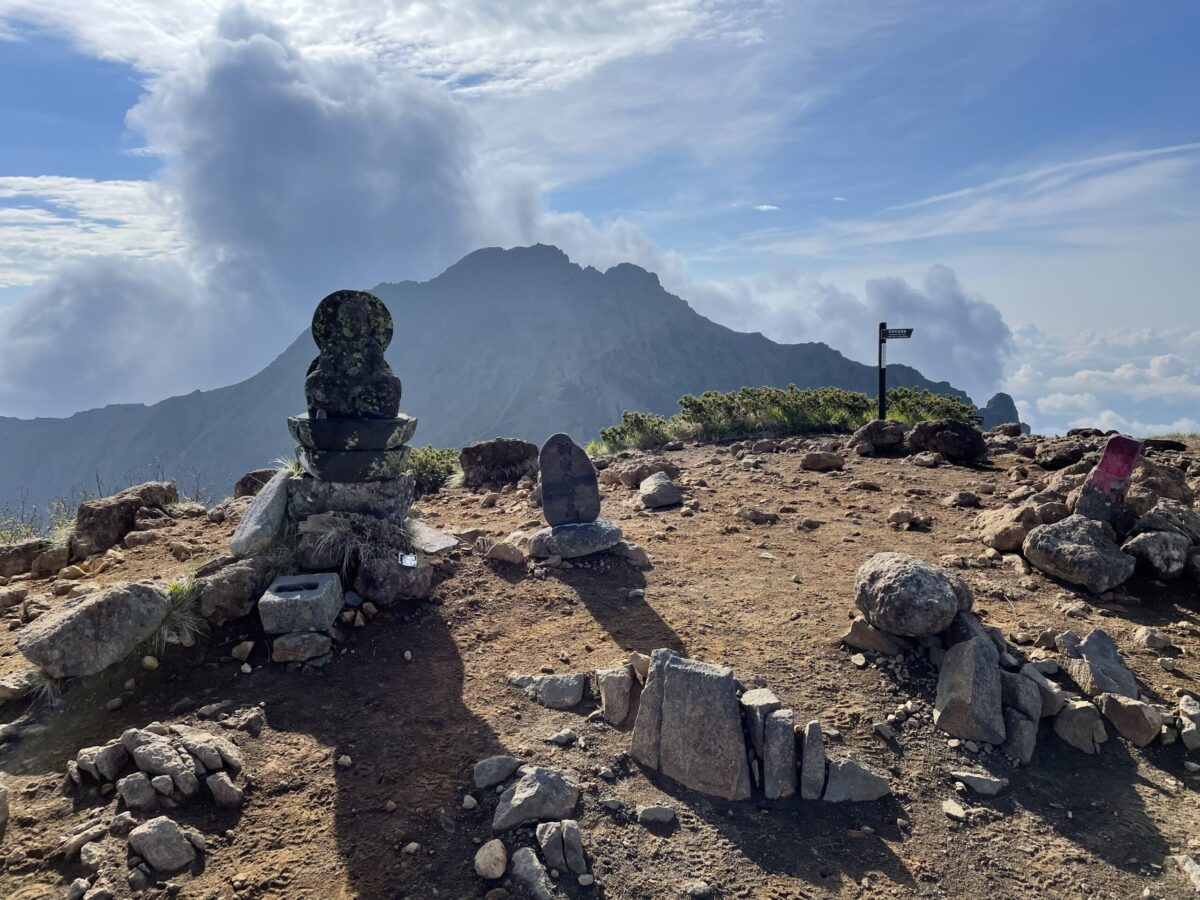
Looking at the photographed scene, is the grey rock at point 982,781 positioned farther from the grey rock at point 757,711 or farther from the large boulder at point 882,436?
the large boulder at point 882,436

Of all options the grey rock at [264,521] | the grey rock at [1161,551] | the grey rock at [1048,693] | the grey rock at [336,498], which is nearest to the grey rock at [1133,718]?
the grey rock at [1048,693]

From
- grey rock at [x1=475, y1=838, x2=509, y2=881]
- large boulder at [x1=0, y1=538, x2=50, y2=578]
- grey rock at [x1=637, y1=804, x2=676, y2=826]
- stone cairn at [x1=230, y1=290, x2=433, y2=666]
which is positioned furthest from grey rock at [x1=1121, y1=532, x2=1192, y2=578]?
large boulder at [x1=0, y1=538, x2=50, y2=578]

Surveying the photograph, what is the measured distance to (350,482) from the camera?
6707 mm

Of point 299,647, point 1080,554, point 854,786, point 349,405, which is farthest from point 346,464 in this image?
point 1080,554

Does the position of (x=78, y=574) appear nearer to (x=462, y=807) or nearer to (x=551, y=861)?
(x=462, y=807)

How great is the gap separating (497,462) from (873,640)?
817 cm

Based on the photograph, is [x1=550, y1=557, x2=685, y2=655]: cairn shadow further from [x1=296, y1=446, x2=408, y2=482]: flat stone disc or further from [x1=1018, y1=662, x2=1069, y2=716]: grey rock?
[x1=1018, y1=662, x2=1069, y2=716]: grey rock

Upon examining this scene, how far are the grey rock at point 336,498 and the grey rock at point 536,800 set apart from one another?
3.39 metres

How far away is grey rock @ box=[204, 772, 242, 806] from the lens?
4.07 m

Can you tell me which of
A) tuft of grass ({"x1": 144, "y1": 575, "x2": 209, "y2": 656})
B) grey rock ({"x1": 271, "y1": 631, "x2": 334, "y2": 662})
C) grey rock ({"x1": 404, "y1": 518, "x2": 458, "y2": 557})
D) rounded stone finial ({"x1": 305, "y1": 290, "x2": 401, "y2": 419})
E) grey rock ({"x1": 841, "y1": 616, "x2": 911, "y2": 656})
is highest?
rounded stone finial ({"x1": 305, "y1": 290, "x2": 401, "y2": 419})

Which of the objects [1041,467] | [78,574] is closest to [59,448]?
[78,574]

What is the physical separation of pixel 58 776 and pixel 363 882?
7.13 ft

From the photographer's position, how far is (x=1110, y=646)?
5348mm

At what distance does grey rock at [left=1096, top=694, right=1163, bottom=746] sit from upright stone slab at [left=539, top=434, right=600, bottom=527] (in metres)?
4.81
